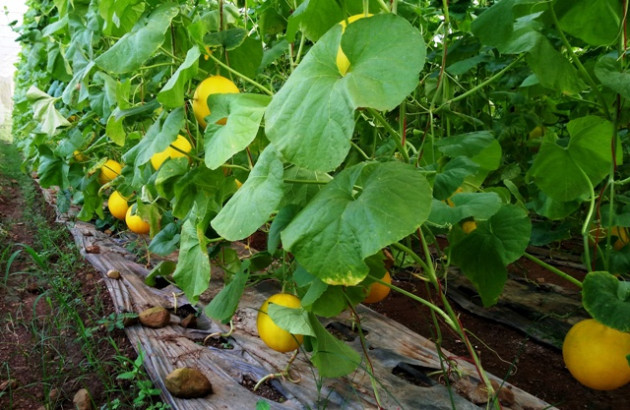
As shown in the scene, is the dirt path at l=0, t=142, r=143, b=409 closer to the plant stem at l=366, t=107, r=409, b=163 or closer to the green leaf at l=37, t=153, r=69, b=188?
the green leaf at l=37, t=153, r=69, b=188

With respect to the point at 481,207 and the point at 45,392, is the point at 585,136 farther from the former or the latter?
the point at 45,392

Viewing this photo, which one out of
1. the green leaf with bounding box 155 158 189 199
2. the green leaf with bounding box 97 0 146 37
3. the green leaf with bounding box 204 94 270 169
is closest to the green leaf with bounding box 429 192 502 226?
the green leaf with bounding box 204 94 270 169

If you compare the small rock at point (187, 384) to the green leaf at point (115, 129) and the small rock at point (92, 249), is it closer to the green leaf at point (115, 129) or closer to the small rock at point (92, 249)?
the green leaf at point (115, 129)

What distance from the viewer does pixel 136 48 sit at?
0.93 m

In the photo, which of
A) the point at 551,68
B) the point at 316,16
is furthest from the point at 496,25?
the point at 316,16

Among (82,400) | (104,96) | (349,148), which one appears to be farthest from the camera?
(104,96)

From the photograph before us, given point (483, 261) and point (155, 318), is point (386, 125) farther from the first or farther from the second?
point (155, 318)

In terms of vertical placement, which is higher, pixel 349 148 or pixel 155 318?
pixel 349 148

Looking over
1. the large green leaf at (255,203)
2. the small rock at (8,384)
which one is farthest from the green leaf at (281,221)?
the small rock at (8,384)

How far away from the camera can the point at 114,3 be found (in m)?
1.07

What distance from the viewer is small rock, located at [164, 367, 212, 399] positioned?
1.29m

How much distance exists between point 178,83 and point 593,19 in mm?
744

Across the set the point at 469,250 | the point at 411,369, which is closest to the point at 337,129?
the point at 469,250

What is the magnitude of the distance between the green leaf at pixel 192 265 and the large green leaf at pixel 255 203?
0.21 metres
